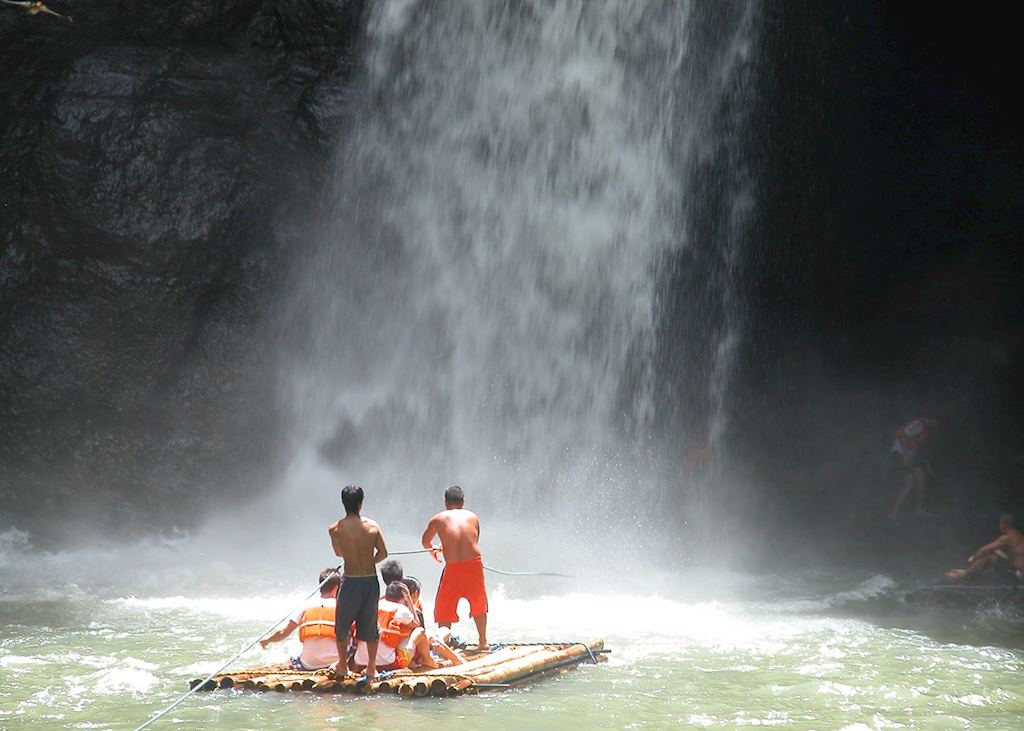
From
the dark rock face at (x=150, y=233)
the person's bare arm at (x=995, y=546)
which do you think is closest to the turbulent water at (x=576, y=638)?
the person's bare arm at (x=995, y=546)

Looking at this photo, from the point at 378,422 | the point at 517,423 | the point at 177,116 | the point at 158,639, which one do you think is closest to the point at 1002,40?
the point at 517,423

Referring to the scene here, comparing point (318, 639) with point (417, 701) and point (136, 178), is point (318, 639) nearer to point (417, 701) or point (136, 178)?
point (417, 701)

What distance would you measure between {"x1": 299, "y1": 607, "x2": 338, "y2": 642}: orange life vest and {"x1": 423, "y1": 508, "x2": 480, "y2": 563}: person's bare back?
47.3 inches

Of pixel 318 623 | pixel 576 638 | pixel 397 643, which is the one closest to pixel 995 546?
pixel 576 638

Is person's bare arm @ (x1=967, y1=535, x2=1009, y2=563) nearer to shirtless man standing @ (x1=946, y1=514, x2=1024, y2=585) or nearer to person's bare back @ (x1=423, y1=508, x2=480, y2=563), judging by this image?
shirtless man standing @ (x1=946, y1=514, x2=1024, y2=585)

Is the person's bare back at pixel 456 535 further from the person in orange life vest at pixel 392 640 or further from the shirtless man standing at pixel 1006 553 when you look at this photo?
the shirtless man standing at pixel 1006 553

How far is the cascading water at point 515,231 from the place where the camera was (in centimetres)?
1680

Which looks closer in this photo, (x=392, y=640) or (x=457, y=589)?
(x=392, y=640)

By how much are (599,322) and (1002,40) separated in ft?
24.3

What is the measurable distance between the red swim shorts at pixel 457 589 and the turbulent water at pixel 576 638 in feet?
3.45

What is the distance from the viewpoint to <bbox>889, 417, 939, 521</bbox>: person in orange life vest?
16734 mm

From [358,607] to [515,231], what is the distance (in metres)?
10.3

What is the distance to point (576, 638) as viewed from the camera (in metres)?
9.64

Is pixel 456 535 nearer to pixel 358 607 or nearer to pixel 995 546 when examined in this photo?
pixel 358 607
